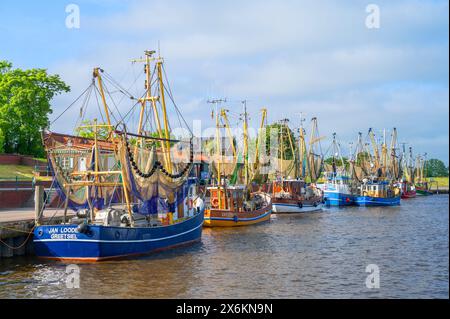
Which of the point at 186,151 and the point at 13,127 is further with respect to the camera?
the point at 13,127

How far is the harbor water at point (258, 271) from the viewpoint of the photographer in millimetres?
24359

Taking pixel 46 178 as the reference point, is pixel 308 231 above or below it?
below

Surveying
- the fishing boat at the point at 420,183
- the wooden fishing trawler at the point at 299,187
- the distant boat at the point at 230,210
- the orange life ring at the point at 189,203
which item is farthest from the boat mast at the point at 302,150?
the fishing boat at the point at 420,183

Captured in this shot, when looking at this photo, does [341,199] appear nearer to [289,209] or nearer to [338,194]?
[338,194]

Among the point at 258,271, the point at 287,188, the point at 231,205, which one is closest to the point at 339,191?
the point at 287,188

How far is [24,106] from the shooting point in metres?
70.1

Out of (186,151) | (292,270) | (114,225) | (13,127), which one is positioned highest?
(13,127)

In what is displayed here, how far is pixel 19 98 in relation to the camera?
228ft

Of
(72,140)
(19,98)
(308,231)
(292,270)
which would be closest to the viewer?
(292,270)

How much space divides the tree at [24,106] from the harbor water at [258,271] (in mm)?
38334
